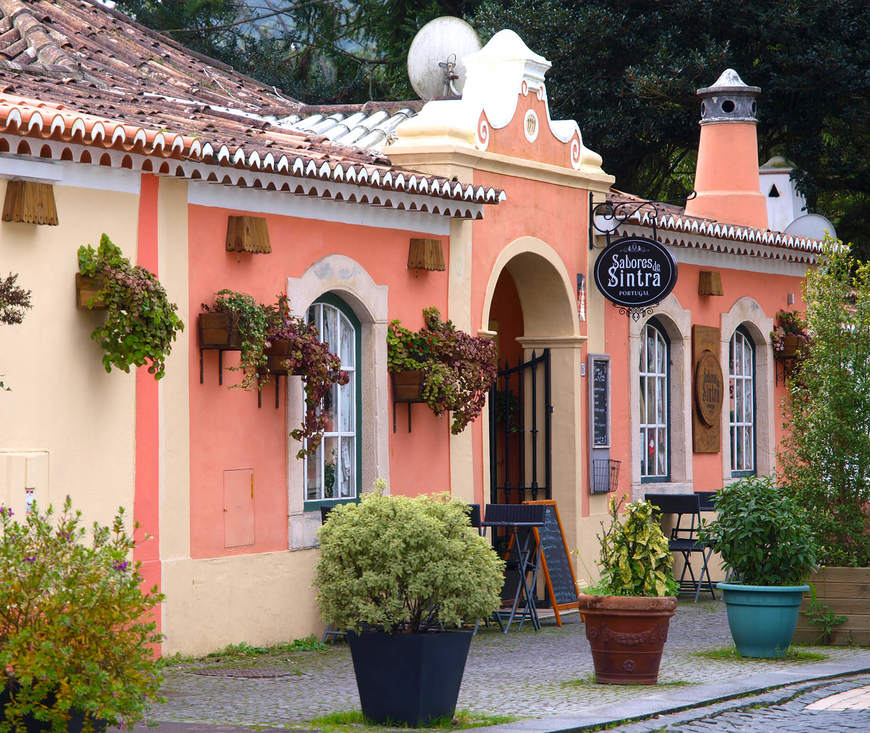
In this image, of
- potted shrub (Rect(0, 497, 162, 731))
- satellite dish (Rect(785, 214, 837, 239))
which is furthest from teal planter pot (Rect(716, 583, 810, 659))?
satellite dish (Rect(785, 214, 837, 239))

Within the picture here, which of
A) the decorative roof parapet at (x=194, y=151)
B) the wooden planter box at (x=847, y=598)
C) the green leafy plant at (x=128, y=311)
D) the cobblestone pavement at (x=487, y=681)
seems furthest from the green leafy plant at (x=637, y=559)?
the decorative roof parapet at (x=194, y=151)

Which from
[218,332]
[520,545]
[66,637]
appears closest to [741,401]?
[520,545]

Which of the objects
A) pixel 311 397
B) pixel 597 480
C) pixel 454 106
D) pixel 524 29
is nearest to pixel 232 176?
pixel 311 397

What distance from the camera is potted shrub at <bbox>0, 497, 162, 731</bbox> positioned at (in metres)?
5.89

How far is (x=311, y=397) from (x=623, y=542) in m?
2.68

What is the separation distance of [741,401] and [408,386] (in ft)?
21.9

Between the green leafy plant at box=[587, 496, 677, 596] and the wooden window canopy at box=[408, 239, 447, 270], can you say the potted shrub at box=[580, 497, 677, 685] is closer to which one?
the green leafy plant at box=[587, 496, 677, 596]

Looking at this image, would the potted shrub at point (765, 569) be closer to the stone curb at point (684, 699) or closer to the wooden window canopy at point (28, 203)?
the stone curb at point (684, 699)

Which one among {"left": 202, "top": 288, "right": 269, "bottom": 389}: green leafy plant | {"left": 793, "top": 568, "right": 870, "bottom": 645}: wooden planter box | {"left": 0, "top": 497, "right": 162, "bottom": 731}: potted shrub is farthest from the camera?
{"left": 793, "top": 568, "right": 870, "bottom": 645}: wooden planter box

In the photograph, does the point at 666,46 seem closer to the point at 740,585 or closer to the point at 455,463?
the point at 455,463

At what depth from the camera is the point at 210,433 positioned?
10562 millimetres

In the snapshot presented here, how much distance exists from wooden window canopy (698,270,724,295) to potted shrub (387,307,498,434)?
4.79 metres

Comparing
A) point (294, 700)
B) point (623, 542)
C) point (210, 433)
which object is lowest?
point (294, 700)

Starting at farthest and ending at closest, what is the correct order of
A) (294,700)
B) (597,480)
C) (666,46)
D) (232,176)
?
(666,46) < (597,480) < (232,176) < (294,700)
